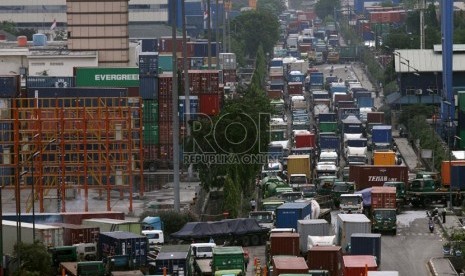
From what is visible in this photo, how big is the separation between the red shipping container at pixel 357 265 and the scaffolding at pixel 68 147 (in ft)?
61.2

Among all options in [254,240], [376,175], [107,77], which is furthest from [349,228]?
[107,77]

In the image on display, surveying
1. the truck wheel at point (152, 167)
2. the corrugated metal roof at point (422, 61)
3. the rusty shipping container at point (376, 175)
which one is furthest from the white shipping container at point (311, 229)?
the corrugated metal roof at point (422, 61)

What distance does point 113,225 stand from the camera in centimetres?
4966

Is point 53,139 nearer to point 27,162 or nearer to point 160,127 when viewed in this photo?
point 27,162

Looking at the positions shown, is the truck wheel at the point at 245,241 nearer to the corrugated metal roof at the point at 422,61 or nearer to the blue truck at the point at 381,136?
the blue truck at the point at 381,136

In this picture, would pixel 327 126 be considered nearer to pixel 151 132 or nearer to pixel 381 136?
Answer: pixel 381 136

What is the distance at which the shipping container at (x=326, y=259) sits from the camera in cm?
Answer: 4431

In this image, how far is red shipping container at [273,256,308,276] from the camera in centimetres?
4150

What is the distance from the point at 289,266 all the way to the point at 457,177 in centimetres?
2136

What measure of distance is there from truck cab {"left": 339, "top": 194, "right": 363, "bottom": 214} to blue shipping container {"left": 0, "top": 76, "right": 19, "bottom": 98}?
17235mm

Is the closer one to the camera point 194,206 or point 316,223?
point 316,223

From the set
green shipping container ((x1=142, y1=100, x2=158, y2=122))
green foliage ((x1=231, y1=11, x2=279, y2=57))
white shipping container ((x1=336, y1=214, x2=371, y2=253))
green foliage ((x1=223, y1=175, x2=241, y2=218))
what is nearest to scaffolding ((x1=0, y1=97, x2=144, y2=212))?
green foliage ((x1=223, y1=175, x2=241, y2=218))

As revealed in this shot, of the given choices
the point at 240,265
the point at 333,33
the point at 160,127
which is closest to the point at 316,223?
the point at 240,265

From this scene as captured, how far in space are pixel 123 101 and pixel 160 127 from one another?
5738 mm
